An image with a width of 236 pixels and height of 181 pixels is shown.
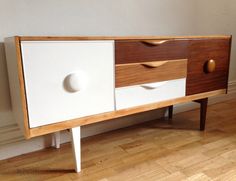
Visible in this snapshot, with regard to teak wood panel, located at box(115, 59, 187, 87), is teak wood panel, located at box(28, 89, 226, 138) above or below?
below

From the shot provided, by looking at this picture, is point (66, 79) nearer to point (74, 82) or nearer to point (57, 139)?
point (74, 82)

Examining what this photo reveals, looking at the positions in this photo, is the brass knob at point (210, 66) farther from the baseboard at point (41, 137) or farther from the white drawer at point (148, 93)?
the baseboard at point (41, 137)

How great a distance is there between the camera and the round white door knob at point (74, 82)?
2.84ft

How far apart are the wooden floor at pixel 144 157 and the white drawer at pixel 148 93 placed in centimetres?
27

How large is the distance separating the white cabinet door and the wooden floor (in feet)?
0.89

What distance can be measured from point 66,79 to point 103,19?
56 cm

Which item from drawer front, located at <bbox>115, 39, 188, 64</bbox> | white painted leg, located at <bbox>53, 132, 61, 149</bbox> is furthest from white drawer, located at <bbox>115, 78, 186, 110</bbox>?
white painted leg, located at <bbox>53, 132, 61, 149</bbox>

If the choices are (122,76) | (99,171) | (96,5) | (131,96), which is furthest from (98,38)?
(99,171)

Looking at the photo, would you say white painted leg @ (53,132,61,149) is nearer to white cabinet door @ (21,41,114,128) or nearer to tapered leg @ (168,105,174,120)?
white cabinet door @ (21,41,114,128)

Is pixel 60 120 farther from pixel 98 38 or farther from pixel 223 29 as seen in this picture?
pixel 223 29

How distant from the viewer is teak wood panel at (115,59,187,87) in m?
0.98

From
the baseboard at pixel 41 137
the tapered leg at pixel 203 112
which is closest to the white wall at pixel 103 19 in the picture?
the baseboard at pixel 41 137

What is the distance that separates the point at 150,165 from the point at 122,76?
16.2 inches

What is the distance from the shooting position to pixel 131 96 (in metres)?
1.02
